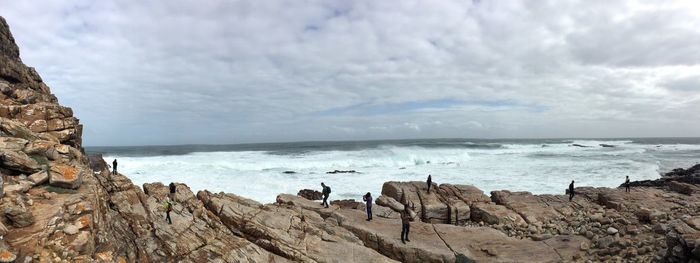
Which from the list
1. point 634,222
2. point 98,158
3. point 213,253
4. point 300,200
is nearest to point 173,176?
point 98,158

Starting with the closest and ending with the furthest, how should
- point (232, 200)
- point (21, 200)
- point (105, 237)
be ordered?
point (21, 200)
point (105, 237)
point (232, 200)

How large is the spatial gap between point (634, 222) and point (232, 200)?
58.6ft

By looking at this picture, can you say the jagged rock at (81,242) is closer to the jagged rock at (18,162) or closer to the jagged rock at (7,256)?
the jagged rock at (7,256)

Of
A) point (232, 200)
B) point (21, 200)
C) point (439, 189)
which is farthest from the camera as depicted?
point (439, 189)

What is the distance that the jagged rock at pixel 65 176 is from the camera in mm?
9625

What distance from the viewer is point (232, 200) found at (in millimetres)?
16656

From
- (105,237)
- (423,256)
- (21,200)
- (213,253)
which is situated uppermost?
(21,200)

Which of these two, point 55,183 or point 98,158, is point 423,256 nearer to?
point 55,183

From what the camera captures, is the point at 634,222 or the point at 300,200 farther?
the point at 300,200

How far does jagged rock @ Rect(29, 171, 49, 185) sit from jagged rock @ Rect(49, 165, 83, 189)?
99 millimetres

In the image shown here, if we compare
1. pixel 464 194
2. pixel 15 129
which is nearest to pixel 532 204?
pixel 464 194

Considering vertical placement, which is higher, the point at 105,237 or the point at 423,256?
the point at 105,237

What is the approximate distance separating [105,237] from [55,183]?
191 centimetres

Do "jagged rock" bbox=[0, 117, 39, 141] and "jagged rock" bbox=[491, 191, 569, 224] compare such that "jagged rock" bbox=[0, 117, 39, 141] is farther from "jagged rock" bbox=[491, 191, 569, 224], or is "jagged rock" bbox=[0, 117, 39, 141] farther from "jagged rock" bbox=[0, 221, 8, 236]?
"jagged rock" bbox=[491, 191, 569, 224]
